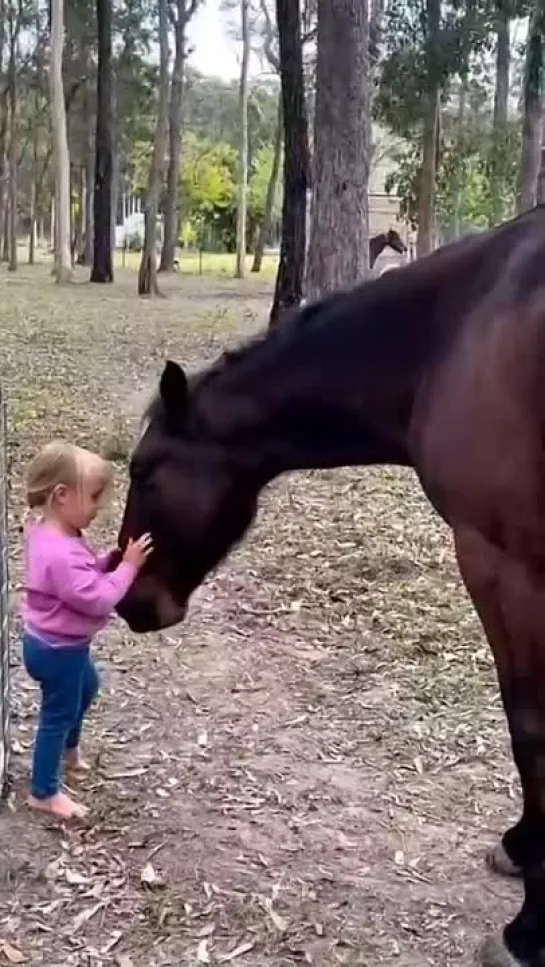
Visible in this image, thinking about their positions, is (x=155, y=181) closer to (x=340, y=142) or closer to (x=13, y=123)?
(x=13, y=123)

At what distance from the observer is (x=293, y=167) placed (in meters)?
12.6

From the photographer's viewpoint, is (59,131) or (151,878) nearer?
(151,878)

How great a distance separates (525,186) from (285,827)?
17.0 meters

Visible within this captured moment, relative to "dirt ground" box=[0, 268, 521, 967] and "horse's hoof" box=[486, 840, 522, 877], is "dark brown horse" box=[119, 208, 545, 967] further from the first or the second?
"dirt ground" box=[0, 268, 521, 967]

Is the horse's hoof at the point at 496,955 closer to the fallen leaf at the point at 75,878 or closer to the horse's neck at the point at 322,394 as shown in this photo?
the fallen leaf at the point at 75,878

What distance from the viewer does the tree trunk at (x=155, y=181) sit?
74.5 feet

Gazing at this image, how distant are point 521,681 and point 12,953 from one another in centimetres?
126

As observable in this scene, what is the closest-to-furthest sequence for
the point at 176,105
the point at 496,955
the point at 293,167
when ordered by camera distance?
the point at 496,955 < the point at 293,167 < the point at 176,105

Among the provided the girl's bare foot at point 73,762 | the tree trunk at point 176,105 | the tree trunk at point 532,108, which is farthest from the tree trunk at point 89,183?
the girl's bare foot at point 73,762

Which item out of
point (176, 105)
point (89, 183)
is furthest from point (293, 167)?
point (89, 183)

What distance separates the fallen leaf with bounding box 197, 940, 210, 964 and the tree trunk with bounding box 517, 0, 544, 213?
15.3 meters

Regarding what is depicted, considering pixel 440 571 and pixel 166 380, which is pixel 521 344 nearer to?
pixel 166 380

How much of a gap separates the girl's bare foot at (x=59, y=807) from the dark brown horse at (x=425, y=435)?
0.51 meters

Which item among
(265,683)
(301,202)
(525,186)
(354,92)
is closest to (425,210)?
(525,186)
